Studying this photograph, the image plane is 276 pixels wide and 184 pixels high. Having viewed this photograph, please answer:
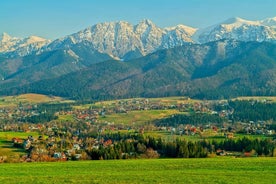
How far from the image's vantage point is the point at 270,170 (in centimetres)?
4953

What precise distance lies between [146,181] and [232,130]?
129011mm

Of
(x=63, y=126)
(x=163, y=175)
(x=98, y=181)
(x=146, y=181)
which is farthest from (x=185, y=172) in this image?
(x=63, y=126)

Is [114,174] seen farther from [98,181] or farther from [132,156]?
[132,156]

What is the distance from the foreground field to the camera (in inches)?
1731

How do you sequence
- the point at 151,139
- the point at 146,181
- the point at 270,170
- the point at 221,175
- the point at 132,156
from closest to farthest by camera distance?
the point at 146,181 → the point at 221,175 → the point at 270,170 → the point at 132,156 → the point at 151,139

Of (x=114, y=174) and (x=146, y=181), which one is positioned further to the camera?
(x=114, y=174)

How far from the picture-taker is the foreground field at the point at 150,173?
44.0m

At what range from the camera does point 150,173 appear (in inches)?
1911

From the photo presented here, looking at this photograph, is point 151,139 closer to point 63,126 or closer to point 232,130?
point 232,130

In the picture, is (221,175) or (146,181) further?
(221,175)

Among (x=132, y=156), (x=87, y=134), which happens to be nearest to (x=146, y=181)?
(x=132, y=156)

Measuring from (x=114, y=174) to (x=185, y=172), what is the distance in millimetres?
7963

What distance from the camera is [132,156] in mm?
81438

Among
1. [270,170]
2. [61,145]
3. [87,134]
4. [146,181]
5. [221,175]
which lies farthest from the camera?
[87,134]
